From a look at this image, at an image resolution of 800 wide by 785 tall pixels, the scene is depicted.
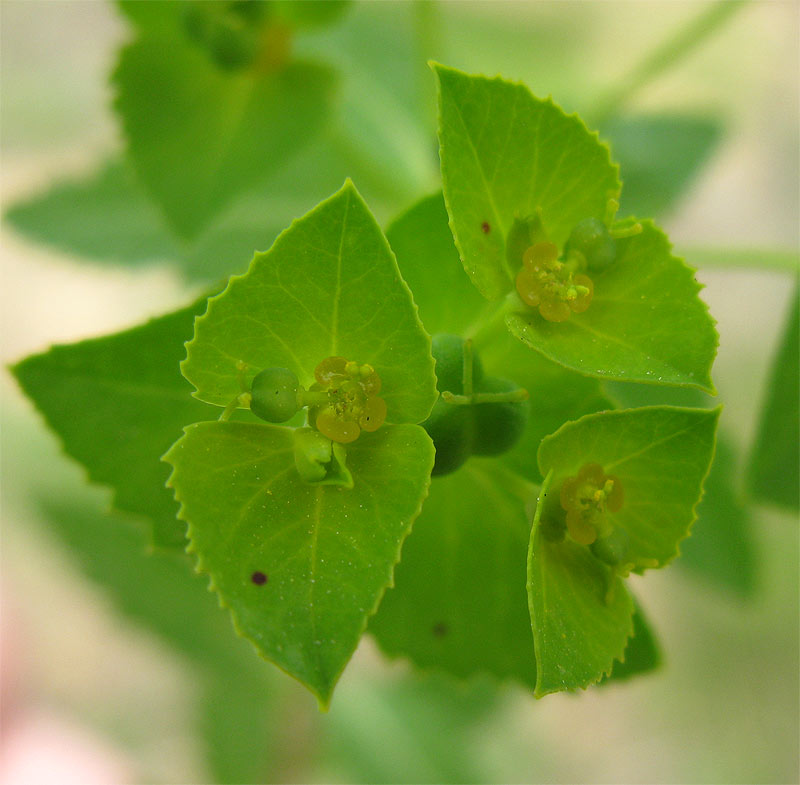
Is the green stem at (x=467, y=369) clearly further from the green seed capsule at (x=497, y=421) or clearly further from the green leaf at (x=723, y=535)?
the green leaf at (x=723, y=535)

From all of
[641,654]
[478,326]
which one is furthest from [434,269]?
[641,654]

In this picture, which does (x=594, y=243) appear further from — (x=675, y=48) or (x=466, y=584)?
(x=675, y=48)

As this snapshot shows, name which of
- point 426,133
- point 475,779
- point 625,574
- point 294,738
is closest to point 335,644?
point 625,574

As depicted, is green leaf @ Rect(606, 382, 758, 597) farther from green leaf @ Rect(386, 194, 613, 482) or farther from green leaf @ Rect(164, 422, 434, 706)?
green leaf @ Rect(164, 422, 434, 706)

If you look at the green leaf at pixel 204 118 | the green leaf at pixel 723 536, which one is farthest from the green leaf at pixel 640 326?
the green leaf at pixel 723 536

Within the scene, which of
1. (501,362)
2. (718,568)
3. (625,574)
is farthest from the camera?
(718,568)

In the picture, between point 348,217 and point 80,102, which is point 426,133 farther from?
point 80,102
